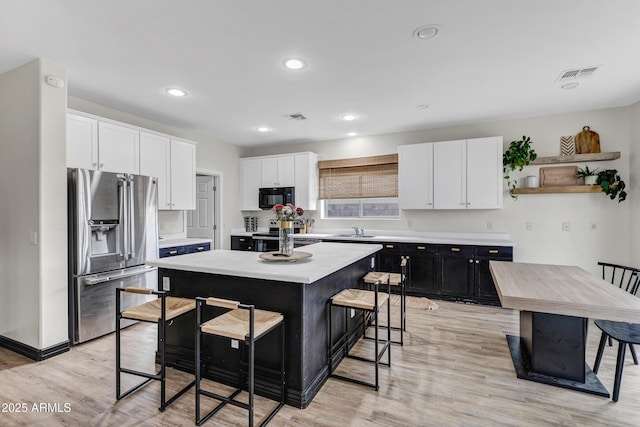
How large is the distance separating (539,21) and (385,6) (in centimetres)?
115

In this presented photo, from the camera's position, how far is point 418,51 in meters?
2.62

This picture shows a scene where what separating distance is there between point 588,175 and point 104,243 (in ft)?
19.6

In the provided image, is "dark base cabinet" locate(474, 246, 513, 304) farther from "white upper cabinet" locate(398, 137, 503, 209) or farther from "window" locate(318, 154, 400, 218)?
"window" locate(318, 154, 400, 218)

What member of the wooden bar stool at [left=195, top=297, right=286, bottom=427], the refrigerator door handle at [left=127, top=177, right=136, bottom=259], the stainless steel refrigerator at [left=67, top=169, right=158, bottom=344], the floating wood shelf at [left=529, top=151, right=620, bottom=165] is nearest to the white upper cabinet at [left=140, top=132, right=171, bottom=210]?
the stainless steel refrigerator at [left=67, top=169, right=158, bottom=344]

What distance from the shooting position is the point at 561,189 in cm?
423

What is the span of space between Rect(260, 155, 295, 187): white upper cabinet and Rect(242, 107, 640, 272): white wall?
87.4 inches

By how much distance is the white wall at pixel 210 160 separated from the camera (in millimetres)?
4096

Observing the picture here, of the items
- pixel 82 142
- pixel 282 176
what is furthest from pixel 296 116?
pixel 82 142

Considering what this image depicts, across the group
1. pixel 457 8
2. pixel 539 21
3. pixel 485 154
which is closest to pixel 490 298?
pixel 485 154

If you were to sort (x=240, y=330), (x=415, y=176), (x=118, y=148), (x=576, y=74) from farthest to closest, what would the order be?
(x=415, y=176), (x=118, y=148), (x=576, y=74), (x=240, y=330)

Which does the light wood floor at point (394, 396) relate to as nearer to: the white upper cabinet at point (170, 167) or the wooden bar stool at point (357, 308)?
the wooden bar stool at point (357, 308)

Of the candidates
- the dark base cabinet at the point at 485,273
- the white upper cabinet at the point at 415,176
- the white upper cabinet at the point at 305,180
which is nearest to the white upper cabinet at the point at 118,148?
the white upper cabinet at the point at 305,180

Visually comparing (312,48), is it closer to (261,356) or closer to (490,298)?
(261,356)

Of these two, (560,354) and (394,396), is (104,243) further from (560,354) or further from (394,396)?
(560,354)
